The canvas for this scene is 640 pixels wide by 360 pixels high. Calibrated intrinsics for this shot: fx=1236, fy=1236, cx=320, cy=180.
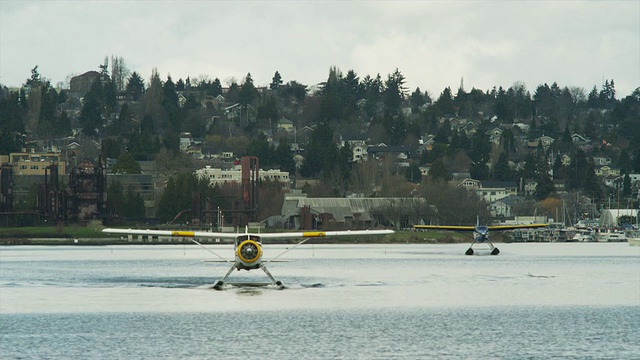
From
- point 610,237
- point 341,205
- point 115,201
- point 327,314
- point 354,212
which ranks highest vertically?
point 115,201

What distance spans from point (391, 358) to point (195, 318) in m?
11.5

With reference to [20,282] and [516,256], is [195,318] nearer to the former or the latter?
[20,282]

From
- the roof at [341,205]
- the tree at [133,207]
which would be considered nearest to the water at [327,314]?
the roof at [341,205]

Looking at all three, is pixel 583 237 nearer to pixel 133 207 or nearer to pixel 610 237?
pixel 610 237

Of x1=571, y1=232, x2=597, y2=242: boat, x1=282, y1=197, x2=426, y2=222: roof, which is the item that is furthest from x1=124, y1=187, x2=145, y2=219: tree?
x1=571, y1=232, x2=597, y2=242: boat

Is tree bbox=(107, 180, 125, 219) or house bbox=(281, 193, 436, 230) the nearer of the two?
tree bbox=(107, 180, 125, 219)

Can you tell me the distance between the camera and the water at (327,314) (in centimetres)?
3781

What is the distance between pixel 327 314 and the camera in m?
46.5

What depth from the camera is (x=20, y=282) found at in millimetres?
62531

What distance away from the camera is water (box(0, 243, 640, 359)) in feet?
124

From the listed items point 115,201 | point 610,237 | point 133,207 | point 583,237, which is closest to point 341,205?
point 133,207

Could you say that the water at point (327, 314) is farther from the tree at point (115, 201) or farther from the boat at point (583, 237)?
the boat at point (583, 237)

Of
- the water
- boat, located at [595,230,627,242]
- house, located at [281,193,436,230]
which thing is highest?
house, located at [281,193,436,230]

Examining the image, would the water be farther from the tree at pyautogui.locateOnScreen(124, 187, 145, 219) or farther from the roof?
the tree at pyautogui.locateOnScreen(124, 187, 145, 219)
